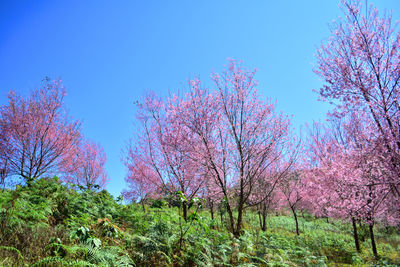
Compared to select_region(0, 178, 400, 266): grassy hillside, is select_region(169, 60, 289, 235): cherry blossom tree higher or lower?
higher

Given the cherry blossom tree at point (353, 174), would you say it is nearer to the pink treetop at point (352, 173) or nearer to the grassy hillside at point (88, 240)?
the pink treetop at point (352, 173)

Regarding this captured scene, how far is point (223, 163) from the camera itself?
27.7 feet

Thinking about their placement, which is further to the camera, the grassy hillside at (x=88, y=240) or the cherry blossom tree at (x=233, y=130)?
the cherry blossom tree at (x=233, y=130)

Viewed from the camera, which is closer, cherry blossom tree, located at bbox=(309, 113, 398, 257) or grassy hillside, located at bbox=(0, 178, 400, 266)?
grassy hillside, located at bbox=(0, 178, 400, 266)

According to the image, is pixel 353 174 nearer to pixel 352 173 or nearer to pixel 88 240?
pixel 352 173

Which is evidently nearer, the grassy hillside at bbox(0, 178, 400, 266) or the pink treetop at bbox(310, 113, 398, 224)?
the grassy hillside at bbox(0, 178, 400, 266)

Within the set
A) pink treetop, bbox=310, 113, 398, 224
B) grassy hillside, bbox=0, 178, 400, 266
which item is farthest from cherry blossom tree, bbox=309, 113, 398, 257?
grassy hillside, bbox=0, 178, 400, 266

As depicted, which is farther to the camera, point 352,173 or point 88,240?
point 352,173

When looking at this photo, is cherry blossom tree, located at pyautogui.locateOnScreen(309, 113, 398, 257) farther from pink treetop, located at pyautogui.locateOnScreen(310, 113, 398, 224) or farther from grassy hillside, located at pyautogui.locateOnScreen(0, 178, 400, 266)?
grassy hillside, located at pyautogui.locateOnScreen(0, 178, 400, 266)

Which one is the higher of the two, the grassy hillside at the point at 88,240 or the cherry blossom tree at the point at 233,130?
the cherry blossom tree at the point at 233,130

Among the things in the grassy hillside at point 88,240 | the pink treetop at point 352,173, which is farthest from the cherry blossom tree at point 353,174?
the grassy hillside at point 88,240

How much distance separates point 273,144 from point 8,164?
13.3m

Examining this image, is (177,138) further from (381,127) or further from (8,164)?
(8,164)

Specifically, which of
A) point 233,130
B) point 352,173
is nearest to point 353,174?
point 352,173
